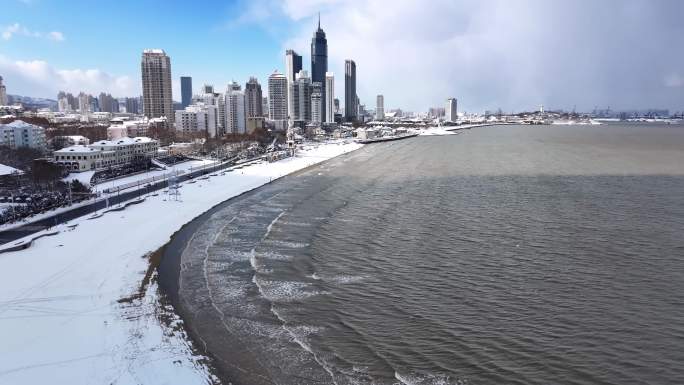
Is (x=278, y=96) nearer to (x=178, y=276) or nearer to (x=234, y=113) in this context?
(x=234, y=113)

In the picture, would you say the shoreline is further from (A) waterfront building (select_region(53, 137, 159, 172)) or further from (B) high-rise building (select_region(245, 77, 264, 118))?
(B) high-rise building (select_region(245, 77, 264, 118))

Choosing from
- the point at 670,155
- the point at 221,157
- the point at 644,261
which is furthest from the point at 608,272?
the point at 670,155

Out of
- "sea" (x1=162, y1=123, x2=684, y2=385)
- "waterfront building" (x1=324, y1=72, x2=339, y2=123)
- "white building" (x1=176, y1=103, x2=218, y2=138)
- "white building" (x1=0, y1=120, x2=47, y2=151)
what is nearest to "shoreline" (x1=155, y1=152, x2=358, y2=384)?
"sea" (x1=162, y1=123, x2=684, y2=385)

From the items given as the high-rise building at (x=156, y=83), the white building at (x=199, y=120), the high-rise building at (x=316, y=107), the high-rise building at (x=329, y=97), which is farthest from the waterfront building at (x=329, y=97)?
the white building at (x=199, y=120)

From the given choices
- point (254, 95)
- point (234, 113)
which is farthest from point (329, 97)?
point (234, 113)

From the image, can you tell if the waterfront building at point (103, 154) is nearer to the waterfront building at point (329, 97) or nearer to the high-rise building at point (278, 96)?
the high-rise building at point (278, 96)
